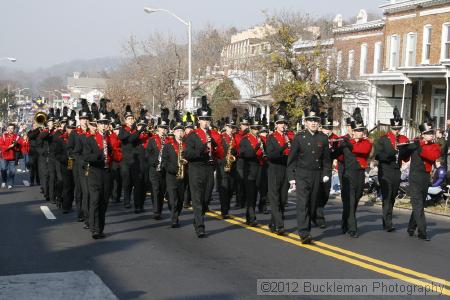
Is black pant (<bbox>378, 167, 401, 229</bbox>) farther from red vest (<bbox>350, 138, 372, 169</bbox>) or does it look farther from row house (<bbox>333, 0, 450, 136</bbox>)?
row house (<bbox>333, 0, 450, 136</bbox>)

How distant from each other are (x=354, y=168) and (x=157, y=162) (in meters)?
4.43

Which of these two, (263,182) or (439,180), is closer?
(263,182)

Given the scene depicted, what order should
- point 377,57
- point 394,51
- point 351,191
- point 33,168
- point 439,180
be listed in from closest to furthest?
point 351,191, point 439,180, point 33,168, point 394,51, point 377,57

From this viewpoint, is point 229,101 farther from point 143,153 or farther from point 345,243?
point 345,243

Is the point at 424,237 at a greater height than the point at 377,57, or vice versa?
the point at 377,57

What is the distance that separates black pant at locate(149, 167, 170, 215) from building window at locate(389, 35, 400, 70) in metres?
24.0

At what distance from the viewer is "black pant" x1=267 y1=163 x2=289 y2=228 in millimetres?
12125

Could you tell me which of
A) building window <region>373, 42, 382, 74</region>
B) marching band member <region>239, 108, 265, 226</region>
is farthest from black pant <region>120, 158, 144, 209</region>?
building window <region>373, 42, 382, 74</region>

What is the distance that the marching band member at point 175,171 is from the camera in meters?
13.0

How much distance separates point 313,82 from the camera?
33062 millimetres

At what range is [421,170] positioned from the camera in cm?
1190

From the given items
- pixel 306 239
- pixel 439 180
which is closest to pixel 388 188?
pixel 306 239

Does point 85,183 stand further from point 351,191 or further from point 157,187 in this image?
point 351,191

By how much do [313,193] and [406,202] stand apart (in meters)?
8.01
